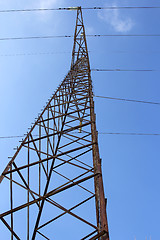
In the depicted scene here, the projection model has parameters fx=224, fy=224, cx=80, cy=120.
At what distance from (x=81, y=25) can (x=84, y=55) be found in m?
4.14

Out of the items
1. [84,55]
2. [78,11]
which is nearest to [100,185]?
[84,55]

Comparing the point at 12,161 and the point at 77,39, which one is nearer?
the point at 12,161

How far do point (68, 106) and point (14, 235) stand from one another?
238 inches

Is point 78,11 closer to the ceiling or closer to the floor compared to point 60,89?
closer to the ceiling

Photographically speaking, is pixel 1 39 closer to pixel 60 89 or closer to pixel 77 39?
pixel 77 39

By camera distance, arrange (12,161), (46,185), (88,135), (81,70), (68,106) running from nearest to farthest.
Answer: (12,161) → (46,185) → (88,135) → (68,106) → (81,70)

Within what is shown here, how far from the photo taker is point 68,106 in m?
10.2

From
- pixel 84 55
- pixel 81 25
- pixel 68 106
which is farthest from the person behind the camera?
pixel 81 25

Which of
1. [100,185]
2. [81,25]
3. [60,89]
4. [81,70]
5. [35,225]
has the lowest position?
[35,225]

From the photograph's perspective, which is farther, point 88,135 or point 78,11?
point 78,11

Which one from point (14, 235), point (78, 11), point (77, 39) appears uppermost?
point (78, 11)

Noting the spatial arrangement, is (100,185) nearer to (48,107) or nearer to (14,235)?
(14,235)

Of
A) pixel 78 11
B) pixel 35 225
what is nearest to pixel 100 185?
pixel 35 225

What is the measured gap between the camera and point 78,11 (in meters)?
18.0
